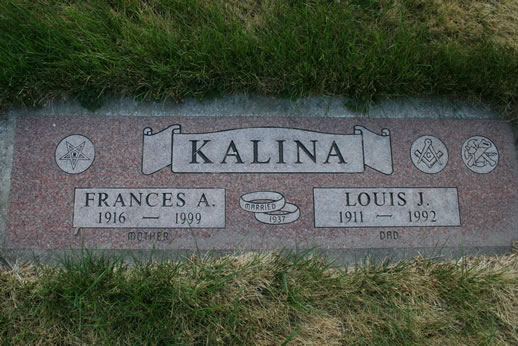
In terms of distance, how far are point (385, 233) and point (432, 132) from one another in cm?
74

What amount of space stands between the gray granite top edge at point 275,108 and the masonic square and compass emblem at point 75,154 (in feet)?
0.60

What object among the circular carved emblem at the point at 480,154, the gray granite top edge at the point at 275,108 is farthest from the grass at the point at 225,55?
the circular carved emblem at the point at 480,154

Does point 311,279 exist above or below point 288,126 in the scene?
below

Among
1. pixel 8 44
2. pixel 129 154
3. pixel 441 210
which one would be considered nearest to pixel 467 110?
pixel 441 210

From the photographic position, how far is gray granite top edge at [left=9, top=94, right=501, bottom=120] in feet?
9.45

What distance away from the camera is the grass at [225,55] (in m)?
2.84

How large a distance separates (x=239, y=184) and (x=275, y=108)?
555mm

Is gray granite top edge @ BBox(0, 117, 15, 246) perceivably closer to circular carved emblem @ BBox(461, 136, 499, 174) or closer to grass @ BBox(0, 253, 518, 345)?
grass @ BBox(0, 253, 518, 345)

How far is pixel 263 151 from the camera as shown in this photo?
2842mm

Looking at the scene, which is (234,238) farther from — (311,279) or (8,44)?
(8,44)

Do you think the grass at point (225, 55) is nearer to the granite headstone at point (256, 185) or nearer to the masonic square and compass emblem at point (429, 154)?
the granite headstone at point (256, 185)

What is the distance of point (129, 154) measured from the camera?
2.81m

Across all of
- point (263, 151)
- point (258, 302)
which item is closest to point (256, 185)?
point (263, 151)

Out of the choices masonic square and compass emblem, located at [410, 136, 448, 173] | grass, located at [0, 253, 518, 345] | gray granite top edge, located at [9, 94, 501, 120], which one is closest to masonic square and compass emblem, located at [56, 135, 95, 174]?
gray granite top edge, located at [9, 94, 501, 120]
